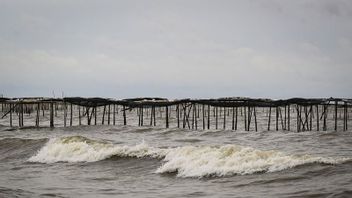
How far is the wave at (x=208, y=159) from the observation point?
36.8ft

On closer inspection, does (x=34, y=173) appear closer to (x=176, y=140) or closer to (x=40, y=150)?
(x=40, y=150)

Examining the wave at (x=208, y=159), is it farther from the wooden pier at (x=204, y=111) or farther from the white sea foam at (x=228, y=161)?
the wooden pier at (x=204, y=111)

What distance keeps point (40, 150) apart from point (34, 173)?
5.11 m

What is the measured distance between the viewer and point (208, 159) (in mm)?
12375

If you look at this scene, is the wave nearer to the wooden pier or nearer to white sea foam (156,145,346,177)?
white sea foam (156,145,346,177)

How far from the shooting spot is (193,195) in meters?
8.98

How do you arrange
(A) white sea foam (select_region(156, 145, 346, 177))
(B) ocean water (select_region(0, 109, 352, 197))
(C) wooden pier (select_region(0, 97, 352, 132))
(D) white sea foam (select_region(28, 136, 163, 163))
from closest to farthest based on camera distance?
(B) ocean water (select_region(0, 109, 352, 197))
(A) white sea foam (select_region(156, 145, 346, 177))
(D) white sea foam (select_region(28, 136, 163, 163))
(C) wooden pier (select_region(0, 97, 352, 132))

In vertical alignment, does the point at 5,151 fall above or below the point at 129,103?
below

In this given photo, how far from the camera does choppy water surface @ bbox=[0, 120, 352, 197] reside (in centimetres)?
930

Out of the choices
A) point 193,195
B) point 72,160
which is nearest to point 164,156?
point 72,160

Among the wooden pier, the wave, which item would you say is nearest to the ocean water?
the wave

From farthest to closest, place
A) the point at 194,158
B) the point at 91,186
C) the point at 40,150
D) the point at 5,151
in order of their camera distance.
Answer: the point at 5,151 < the point at 40,150 < the point at 194,158 < the point at 91,186

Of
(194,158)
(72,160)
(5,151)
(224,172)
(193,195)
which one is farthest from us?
(5,151)

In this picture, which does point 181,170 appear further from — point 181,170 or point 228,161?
point 228,161
